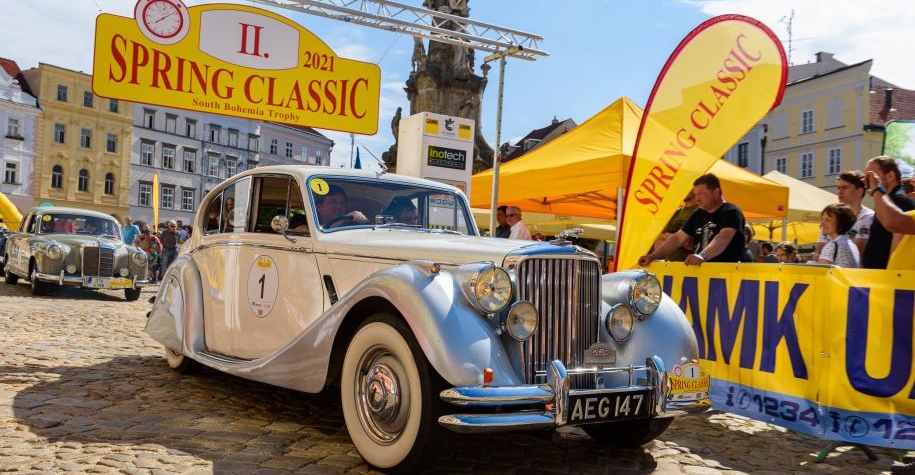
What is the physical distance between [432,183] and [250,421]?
2.03 meters

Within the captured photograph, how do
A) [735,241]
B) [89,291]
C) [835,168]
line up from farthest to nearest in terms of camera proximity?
1. [835,168]
2. [89,291]
3. [735,241]

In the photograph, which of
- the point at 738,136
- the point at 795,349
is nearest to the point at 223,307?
the point at 795,349

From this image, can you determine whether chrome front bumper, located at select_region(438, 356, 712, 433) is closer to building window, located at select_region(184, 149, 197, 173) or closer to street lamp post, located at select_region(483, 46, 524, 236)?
street lamp post, located at select_region(483, 46, 524, 236)

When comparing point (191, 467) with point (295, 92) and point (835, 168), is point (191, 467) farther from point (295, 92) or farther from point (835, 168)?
point (835, 168)

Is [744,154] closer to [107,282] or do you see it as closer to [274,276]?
[107,282]

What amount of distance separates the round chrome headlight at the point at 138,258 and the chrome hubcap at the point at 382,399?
35.8 ft

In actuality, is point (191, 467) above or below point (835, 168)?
below

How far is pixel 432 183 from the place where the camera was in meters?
5.35

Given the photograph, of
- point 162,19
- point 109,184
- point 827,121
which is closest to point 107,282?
point 162,19

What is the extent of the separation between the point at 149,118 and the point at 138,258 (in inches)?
1591

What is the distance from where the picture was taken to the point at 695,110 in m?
6.57

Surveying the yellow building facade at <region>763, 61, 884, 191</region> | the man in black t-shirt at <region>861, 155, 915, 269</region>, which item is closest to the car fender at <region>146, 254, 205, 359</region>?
the man in black t-shirt at <region>861, 155, 915, 269</region>

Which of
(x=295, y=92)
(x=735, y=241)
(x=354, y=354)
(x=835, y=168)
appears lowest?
(x=354, y=354)

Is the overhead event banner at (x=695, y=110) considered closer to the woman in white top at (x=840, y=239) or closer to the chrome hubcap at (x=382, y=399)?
the woman in white top at (x=840, y=239)
